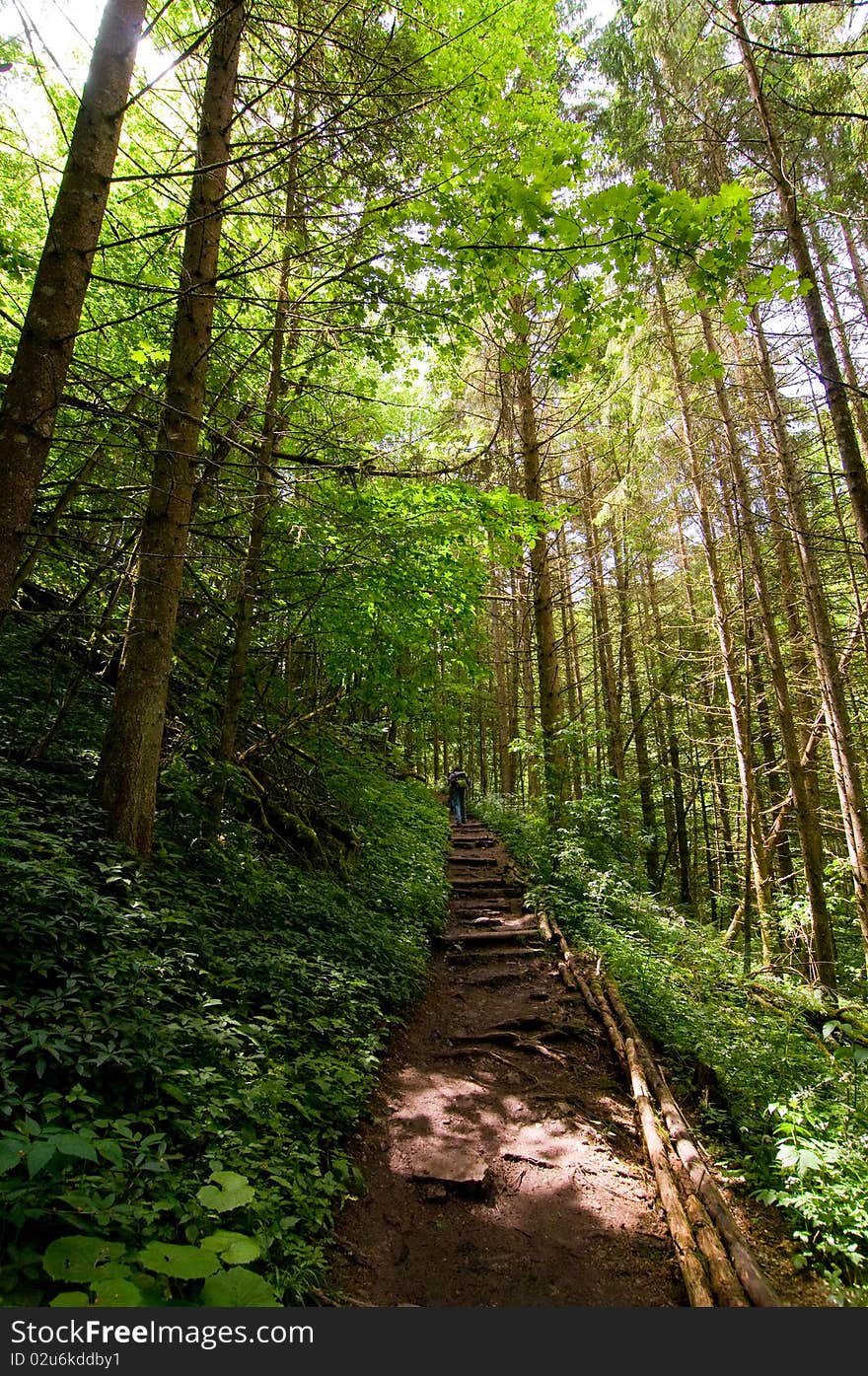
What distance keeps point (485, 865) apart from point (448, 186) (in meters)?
10.9

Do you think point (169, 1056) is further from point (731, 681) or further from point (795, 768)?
point (731, 681)

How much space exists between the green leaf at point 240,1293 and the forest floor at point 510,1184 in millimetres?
997

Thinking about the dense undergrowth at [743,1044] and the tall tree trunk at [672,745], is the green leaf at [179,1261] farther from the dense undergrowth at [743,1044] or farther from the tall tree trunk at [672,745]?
the tall tree trunk at [672,745]

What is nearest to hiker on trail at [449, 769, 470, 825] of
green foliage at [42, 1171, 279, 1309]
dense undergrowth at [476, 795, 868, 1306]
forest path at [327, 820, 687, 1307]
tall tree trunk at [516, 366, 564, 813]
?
dense undergrowth at [476, 795, 868, 1306]

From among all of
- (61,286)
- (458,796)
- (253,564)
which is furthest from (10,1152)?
(458,796)

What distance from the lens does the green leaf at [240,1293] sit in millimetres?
1919

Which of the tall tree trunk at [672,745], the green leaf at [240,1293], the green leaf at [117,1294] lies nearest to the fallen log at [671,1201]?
the green leaf at [240,1293]

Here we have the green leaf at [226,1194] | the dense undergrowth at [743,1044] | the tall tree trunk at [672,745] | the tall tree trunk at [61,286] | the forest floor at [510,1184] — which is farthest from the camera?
the tall tree trunk at [672,745]

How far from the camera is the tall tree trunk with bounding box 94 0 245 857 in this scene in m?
4.17

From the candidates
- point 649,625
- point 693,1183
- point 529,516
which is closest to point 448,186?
point 529,516

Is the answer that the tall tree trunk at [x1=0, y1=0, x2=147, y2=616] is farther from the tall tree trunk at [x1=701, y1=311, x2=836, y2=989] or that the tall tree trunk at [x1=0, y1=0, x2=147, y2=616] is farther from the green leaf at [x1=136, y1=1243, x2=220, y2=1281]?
the tall tree trunk at [x1=701, y1=311, x2=836, y2=989]

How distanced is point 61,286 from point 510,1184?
5568mm

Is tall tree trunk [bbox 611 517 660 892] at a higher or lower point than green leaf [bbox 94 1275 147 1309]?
higher

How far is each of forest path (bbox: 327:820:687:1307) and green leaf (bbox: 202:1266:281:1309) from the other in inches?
38.1
